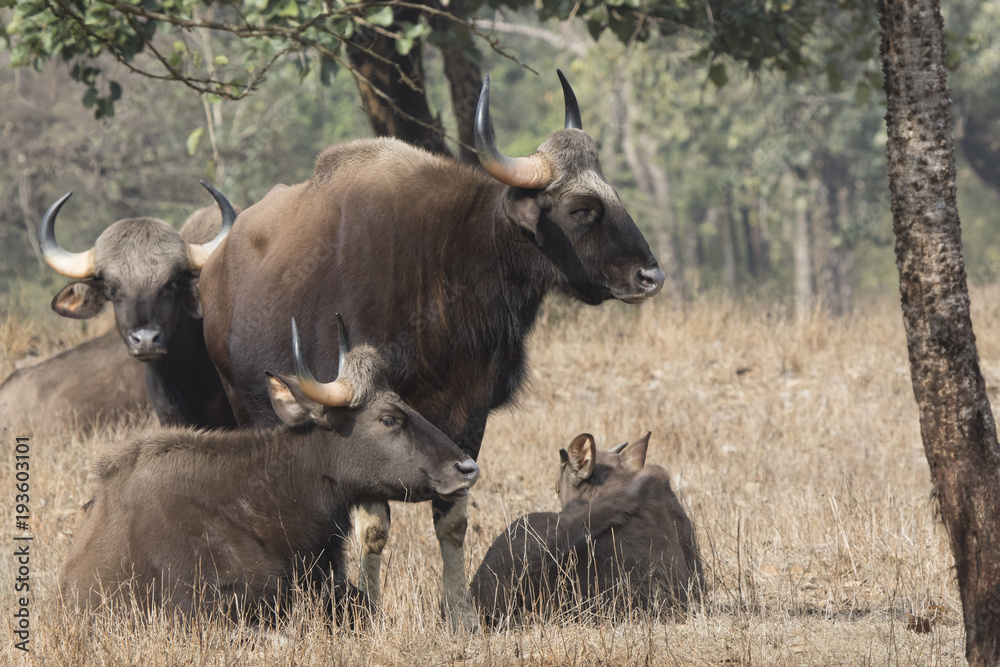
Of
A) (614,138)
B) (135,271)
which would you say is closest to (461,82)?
(135,271)

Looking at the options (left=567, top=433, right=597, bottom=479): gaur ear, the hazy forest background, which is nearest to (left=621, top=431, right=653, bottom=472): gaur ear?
(left=567, top=433, right=597, bottom=479): gaur ear

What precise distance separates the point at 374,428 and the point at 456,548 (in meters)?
1.09

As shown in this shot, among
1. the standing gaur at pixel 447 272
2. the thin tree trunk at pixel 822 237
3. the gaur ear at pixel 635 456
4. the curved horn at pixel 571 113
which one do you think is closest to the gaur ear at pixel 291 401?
the standing gaur at pixel 447 272

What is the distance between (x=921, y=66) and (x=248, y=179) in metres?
25.8

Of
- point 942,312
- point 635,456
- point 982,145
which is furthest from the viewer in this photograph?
point 982,145

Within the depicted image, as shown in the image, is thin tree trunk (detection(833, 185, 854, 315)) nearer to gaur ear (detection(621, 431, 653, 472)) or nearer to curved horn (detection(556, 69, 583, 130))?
gaur ear (detection(621, 431, 653, 472))

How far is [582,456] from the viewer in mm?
5984

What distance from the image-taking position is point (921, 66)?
4211mm

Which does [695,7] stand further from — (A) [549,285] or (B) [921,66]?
(B) [921,66]

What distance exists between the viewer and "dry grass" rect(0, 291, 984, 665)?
4.50m

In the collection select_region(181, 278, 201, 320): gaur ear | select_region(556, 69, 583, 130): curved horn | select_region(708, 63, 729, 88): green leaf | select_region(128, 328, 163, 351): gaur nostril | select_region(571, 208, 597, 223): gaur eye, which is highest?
select_region(708, 63, 729, 88): green leaf

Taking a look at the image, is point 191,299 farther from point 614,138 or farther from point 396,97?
point 614,138

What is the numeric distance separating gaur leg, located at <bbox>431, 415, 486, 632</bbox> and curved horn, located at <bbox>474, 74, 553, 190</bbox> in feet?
4.47

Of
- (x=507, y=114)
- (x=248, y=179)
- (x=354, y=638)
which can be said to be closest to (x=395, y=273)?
(x=354, y=638)
